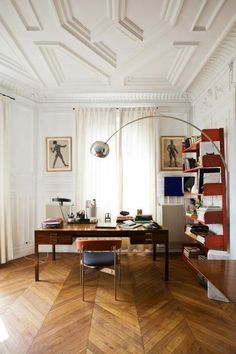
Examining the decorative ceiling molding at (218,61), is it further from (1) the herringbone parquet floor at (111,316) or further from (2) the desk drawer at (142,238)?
(1) the herringbone parquet floor at (111,316)

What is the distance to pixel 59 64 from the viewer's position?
13.1 feet

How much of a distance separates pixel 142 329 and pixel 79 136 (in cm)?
373

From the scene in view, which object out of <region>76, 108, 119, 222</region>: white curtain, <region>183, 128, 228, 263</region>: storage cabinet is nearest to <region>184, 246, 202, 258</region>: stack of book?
<region>183, 128, 228, 263</region>: storage cabinet

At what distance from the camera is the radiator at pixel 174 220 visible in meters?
5.02

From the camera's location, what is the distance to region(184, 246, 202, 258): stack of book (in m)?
4.04

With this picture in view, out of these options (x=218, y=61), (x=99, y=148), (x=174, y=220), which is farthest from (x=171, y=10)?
(x=174, y=220)

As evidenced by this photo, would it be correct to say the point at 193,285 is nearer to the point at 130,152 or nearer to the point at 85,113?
the point at 130,152

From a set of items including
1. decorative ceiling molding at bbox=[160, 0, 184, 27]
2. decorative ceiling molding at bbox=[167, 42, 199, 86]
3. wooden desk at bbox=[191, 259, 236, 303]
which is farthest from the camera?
decorative ceiling molding at bbox=[167, 42, 199, 86]

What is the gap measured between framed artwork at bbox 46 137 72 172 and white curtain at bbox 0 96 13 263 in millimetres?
863

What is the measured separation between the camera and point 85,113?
521 centimetres

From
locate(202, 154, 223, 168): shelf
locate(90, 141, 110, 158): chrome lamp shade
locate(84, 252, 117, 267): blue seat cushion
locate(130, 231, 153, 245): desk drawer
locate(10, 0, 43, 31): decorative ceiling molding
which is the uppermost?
locate(10, 0, 43, 31): decorative ceiling molding

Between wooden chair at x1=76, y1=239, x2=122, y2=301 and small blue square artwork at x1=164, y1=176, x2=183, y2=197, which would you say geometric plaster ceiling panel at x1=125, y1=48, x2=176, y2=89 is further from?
wooden chair at x1=76, y1=239, x2=122, y2=301

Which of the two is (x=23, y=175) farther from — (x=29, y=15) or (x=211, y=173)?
(x=211, y=173)

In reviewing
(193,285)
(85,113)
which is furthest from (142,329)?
(85,113)
